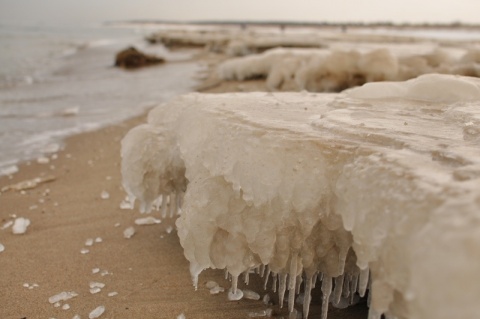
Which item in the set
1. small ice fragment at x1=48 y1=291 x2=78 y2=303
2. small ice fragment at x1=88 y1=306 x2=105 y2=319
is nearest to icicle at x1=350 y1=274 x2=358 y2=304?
small ice fragment at x1=88 y1=306 x2=105 y2=319

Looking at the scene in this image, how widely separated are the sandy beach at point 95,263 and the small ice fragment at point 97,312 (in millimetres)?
24

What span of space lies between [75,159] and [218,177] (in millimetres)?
3373

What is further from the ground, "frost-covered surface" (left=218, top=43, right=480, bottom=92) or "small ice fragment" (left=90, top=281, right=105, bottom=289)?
"frost-covered surface" (left=218, top=43, right=480, bottom=92)

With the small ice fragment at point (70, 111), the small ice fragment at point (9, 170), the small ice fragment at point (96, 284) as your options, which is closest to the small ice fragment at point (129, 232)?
the small ice fragment at point (96, 284)

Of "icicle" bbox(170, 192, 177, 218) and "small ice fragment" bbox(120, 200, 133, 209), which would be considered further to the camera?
"small ice fragment" bbox(120, 200, 133, 209)

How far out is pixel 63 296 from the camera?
93.7 inches

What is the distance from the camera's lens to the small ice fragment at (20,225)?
318cm

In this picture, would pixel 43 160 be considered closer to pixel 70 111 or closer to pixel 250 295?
pixel 70 111

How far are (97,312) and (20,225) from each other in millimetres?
1409

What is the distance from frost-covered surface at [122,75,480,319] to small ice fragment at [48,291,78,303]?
27.6 inches

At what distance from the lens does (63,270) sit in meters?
2.66

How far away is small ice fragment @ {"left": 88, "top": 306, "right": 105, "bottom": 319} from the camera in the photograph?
2.21 meters

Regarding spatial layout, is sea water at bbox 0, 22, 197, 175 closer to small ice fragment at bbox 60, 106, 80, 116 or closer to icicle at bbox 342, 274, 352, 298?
small ice fragment at bbox 60, 106, 80, 116

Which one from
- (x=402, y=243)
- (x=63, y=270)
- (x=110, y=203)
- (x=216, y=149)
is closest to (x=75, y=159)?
(x=110, y=203)
